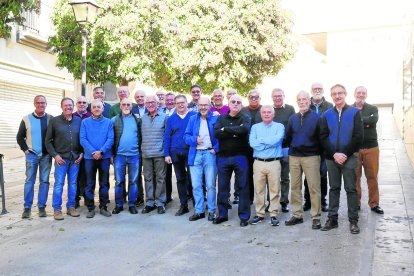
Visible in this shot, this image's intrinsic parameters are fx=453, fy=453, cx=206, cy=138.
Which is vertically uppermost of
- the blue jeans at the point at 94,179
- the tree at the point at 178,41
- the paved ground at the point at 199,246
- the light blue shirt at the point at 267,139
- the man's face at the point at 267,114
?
the tree at the point at 178,41

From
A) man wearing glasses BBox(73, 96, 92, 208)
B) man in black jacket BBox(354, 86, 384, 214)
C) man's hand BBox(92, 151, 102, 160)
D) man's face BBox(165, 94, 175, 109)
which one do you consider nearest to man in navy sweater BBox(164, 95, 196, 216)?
man's hand BBox(92, 151, 102, 160)

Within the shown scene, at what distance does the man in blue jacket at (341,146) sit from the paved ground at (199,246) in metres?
0.27

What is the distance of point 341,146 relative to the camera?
570 centimetres

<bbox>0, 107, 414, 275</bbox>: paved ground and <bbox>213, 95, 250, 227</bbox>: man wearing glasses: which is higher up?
<bbox>213, 95, 250, 227</bbox>: man wearing glasses

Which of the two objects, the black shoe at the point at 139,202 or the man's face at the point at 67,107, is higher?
the man's face at the point at 67,107

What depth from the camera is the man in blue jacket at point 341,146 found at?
224 inches

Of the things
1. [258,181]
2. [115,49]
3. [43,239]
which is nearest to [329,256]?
[258,181]

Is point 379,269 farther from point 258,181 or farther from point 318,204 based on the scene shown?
point 258,181

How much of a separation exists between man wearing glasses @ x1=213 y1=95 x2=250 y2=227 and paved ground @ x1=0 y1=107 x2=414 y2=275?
12.1 inches

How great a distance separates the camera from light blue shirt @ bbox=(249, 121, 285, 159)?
613 centimetres

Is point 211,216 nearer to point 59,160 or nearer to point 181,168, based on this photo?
point 181,168

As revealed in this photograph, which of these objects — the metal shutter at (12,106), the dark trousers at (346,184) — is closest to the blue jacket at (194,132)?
the dark trousers at (346,184)

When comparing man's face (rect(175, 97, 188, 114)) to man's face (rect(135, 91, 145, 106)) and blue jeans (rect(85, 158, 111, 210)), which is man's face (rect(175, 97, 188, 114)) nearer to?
man's face (rect(135, 91, 145, 106))

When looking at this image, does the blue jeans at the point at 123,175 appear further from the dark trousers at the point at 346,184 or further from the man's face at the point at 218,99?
the dark trousers at the point at 346,184
